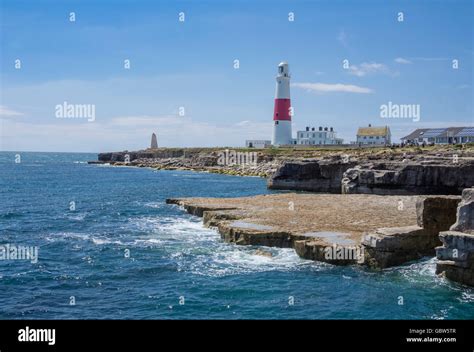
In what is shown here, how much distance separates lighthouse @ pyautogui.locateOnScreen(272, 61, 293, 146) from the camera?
404 feet

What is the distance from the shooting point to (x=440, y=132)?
129375mm

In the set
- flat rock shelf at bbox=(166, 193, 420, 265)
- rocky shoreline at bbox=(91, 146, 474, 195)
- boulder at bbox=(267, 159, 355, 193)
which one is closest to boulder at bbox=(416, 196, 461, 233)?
flat rock shelf at bbox=(166, 193, 420, 265)

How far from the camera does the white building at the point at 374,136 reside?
144 meters

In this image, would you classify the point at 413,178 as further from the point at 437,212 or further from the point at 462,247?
the point at 462,247

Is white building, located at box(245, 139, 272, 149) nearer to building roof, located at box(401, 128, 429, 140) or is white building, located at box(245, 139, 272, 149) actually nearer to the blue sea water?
building roof, located at box(401, 128, 429, 140)

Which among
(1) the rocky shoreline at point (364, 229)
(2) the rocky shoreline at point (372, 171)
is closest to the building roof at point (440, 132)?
(2) the rocky shoreline at point (372, 171)

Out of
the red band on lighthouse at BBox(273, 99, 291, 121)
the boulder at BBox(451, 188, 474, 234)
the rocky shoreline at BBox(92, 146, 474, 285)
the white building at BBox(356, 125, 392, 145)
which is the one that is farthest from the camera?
the white building at BBox(356, 125, 392, 145)

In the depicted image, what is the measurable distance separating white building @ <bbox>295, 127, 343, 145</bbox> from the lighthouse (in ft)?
64.0

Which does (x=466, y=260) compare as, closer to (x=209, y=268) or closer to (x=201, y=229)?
(x=209, y=268)

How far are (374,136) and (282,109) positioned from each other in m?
33.4

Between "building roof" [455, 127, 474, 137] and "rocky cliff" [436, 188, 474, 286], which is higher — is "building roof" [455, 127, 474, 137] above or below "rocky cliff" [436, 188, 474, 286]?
above

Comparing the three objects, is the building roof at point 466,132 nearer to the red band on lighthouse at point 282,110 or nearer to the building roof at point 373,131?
→ the building roof at point 373,131

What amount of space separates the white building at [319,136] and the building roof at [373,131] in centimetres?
923
